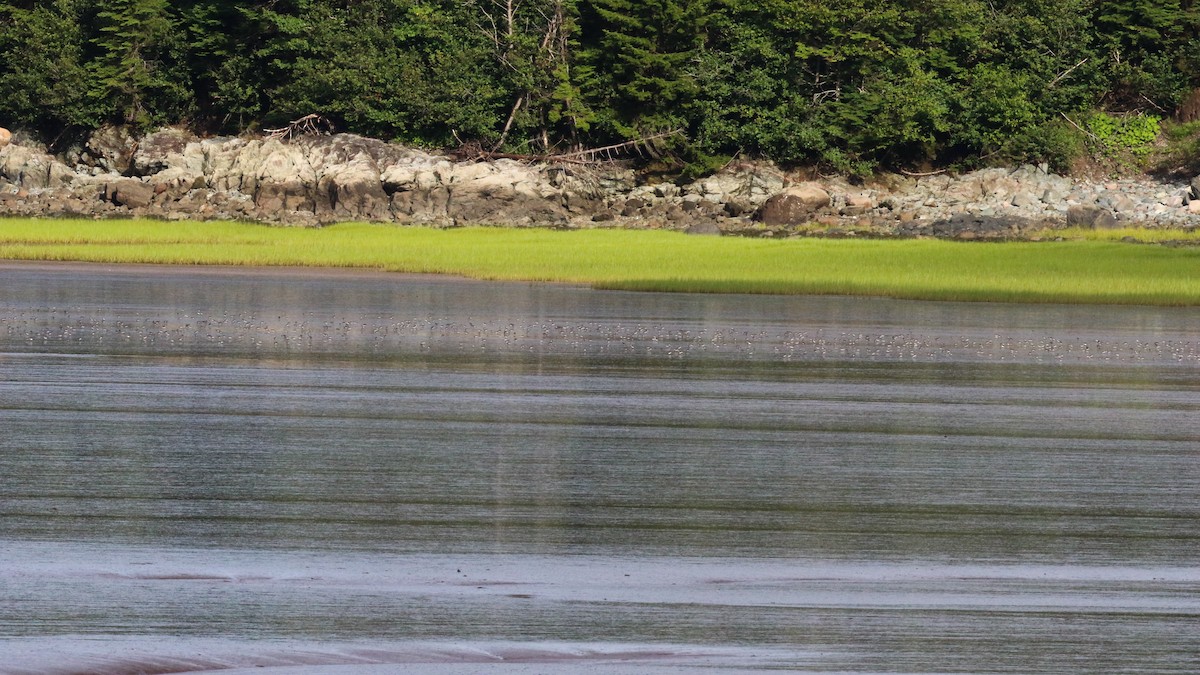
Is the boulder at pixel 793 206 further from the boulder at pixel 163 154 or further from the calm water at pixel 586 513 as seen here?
the calm water at pixel 586 513

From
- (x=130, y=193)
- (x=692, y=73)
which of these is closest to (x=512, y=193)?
(x=692, y=73)

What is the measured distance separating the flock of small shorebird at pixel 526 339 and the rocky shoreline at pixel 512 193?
32019 millimetres

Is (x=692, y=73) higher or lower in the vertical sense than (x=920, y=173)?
higher

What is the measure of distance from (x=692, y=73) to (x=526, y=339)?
42248 millimetres

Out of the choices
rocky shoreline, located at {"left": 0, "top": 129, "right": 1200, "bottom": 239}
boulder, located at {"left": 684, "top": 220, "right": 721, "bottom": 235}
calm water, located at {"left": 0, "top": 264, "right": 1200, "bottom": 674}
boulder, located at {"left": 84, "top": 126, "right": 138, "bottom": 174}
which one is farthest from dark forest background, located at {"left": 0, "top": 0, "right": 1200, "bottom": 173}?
calm water, located at {"left": 0, "top": 264, "right": 1200, "bottom": 674}

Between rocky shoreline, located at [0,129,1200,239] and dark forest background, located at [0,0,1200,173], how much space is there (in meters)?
1.65

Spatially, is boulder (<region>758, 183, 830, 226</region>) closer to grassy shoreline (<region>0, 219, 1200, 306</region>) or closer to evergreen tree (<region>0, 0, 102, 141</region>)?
grassy shoreline (<region>0, 219, 1200, 306</region>)

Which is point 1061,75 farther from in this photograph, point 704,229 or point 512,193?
point 512,193

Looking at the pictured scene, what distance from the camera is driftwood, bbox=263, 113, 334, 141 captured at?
6212 centimetres

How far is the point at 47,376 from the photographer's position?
14.3m

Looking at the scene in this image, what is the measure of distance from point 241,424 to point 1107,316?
18.8 m

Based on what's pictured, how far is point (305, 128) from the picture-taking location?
6288 centimetres

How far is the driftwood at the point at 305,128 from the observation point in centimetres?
6212

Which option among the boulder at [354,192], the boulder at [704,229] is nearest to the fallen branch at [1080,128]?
the boulder at [704,229]
